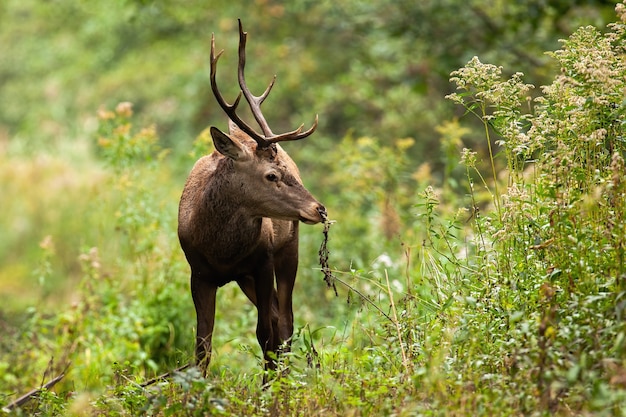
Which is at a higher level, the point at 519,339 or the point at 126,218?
the point at 126,218

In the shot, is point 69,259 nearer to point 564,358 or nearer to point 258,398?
point 258,398

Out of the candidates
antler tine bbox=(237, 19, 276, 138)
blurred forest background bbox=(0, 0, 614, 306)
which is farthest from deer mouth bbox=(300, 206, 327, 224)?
blurred forest background bbox=(0, 0, 614, 306)

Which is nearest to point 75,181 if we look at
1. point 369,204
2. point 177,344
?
point 369,204

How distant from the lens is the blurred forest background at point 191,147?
8289mm

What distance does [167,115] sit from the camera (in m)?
17.2

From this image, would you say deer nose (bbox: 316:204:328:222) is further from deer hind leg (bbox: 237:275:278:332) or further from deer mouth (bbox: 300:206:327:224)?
deer hind leg (bbox: 237:275:278:332)

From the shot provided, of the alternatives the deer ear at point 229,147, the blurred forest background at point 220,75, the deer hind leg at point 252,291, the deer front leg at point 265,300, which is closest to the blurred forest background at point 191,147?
the blurred forest background at point 220,75

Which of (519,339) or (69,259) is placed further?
(69,259)

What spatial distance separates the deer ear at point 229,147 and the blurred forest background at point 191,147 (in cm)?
115

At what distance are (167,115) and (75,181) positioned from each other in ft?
14.8

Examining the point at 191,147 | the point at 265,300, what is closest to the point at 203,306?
the point at 265,300

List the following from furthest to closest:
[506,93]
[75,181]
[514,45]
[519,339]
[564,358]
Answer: [75,181] → [514,45] → [506,93] → [519,339] → [564,358]

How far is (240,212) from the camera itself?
6227 millimetres

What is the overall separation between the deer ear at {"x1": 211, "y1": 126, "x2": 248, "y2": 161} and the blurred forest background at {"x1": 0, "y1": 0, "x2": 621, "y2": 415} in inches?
45.3
